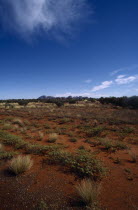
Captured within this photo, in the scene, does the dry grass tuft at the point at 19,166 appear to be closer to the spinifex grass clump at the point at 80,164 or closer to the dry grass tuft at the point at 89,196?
the spinifex grass clump at the point at 80,164

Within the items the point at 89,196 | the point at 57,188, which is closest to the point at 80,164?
the point at 57,188

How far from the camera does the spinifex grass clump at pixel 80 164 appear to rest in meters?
4.33

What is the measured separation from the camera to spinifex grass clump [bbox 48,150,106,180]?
433 cm

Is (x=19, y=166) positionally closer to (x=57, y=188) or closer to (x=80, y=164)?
(x=57, y=188)

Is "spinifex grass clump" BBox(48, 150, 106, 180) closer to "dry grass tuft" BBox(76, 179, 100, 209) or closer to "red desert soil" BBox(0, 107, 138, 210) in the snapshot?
"red desert soil" BBox(0, 107, 138, 210)

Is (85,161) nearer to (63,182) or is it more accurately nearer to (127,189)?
(63,182)

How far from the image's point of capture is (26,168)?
14.7 ft

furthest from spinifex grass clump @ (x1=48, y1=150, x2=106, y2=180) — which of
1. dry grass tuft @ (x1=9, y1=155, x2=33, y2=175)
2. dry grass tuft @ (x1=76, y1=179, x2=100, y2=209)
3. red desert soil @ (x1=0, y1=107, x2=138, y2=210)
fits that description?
dry grass tuft @ (x1=9, y1=155, x2=33, y2=175)

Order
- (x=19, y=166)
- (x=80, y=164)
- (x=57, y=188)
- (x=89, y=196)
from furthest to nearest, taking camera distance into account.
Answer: (x=80, y=164) → (x=19, y=166) → (x=57, y=188) → (x=89, y=196)

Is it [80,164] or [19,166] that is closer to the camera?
[19,166]

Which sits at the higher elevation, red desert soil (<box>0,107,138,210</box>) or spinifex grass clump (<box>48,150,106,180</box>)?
spinifex grass clump (<box>48,150,106,180</box>)

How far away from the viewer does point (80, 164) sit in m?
4.86

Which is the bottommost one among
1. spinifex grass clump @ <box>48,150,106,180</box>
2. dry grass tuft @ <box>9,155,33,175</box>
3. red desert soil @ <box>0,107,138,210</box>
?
red desert soil @ <box>0,107,138,210</box>

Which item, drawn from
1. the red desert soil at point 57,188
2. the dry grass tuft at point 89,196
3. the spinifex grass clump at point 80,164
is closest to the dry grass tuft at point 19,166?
the red desert soil at point 57,188
